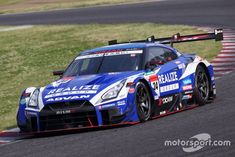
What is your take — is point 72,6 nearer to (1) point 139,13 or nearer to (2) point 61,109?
(1) point 139,13

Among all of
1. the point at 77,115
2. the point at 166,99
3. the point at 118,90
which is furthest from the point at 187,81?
the point at 77,115

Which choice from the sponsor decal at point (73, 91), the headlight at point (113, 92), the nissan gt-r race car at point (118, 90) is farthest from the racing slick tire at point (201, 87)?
the sponsor decal at point (73, 91)

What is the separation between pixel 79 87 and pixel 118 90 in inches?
22.8

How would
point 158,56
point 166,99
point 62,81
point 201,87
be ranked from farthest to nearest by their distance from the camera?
point 201,87
point 158,56
point 166,99
point 62,81

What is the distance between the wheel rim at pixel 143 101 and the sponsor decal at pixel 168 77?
61 centimetres

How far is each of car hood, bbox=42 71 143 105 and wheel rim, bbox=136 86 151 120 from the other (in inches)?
12.8

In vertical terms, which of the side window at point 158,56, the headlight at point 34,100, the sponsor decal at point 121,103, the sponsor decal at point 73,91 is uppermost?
the side window at point 158,56

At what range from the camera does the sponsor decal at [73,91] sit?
1064cm

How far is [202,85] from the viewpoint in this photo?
12.9 metres

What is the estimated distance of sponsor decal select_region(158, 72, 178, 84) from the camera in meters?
11.7

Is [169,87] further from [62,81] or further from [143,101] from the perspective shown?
[62,81]

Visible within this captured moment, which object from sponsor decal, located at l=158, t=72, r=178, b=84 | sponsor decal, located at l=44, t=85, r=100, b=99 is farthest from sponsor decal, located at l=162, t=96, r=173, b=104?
sponsor decal, located at l=44, t=85, r=100, b=99

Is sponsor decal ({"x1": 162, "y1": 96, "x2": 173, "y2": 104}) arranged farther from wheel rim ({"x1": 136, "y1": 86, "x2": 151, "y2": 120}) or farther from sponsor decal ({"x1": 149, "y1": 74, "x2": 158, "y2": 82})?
wheel rim ({"x1": 136, "y1": 86, "x2": 151, "y2": 120})

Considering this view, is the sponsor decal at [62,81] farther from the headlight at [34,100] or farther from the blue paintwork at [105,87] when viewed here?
the headlight at [34,100]
